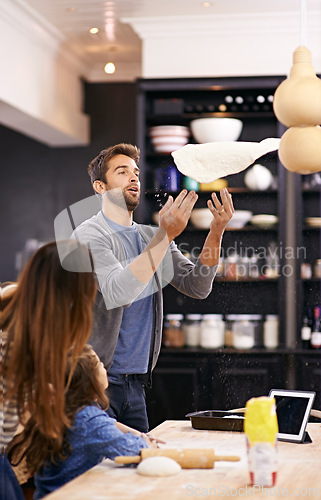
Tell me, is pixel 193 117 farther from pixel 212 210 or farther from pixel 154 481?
pixel 154 481

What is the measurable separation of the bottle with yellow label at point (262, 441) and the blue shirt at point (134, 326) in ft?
2.32

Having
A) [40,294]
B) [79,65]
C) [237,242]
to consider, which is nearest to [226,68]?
[79,65]

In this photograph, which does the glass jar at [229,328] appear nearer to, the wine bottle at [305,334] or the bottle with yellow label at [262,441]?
the wine bottle at [305,334]

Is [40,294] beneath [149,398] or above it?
above

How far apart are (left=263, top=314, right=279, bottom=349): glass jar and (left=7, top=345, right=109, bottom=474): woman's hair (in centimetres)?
114

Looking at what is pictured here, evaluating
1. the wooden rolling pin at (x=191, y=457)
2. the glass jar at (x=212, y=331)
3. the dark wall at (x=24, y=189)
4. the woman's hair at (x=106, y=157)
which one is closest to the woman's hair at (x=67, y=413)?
the wooden rolling pin at (x=191, y=457)

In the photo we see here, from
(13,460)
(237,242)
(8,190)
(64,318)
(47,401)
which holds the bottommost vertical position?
(13,460)

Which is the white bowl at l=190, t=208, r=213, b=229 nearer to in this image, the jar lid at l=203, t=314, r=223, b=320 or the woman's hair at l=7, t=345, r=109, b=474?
the jar lid at l=203, t=314, r=223, b=320

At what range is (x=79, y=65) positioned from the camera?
229 centimetres

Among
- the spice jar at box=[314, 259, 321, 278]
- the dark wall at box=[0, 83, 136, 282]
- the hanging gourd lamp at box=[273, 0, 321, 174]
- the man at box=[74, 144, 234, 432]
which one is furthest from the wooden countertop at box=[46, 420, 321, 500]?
the dark wall at box=[0, 83, 136, 282]

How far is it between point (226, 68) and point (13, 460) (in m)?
2.40

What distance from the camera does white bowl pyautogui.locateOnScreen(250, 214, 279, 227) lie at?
7.39 feet

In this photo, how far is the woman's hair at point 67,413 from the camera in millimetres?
1208

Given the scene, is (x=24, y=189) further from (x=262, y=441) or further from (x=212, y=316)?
(x=262, y=441)
